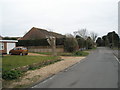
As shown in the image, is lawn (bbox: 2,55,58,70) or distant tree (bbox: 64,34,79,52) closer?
lawn (bbox: 2,55,58,70)

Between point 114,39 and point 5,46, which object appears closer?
point 5,46

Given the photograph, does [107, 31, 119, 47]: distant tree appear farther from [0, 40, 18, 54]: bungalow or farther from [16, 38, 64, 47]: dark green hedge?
[0, 40, 18, 54]: bungalow

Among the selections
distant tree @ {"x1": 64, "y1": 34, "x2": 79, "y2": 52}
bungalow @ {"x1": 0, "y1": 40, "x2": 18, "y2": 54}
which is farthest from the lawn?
distant tree @ {"x1": 64, "y1": 34, "x2": 79, "y2": 52}

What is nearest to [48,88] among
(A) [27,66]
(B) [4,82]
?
(B) [4,82]

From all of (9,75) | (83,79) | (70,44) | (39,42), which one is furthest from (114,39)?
(9,75)

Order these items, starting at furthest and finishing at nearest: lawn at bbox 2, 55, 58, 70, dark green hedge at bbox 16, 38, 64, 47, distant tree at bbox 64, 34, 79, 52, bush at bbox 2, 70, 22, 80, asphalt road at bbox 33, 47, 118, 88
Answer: dark green hedge at bbox 16, 38, 64, 47 → distant tree at bbox 64, 34, 79, 52 → lawn at bbox 2, 55, 58, 70 → bush at bbox 2, 70, 22, 80 → asphalt road at bbox 33, 47, 118, 88

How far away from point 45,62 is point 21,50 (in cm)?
985

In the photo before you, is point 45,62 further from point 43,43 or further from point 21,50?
point 43,43

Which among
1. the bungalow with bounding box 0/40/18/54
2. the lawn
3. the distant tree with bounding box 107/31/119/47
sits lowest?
the lawn

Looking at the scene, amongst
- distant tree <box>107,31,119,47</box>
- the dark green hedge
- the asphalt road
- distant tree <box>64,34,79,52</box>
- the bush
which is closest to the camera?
the asphalt road

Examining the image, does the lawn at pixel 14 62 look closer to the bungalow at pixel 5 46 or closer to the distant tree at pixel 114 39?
the bungalow at pixel 5 46

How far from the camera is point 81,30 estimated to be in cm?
7031

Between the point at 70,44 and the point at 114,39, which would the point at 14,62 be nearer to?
the point at 70,44

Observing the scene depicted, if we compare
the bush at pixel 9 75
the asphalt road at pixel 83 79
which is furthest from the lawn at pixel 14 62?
Answer: the asphalt road at pixel 83 79
